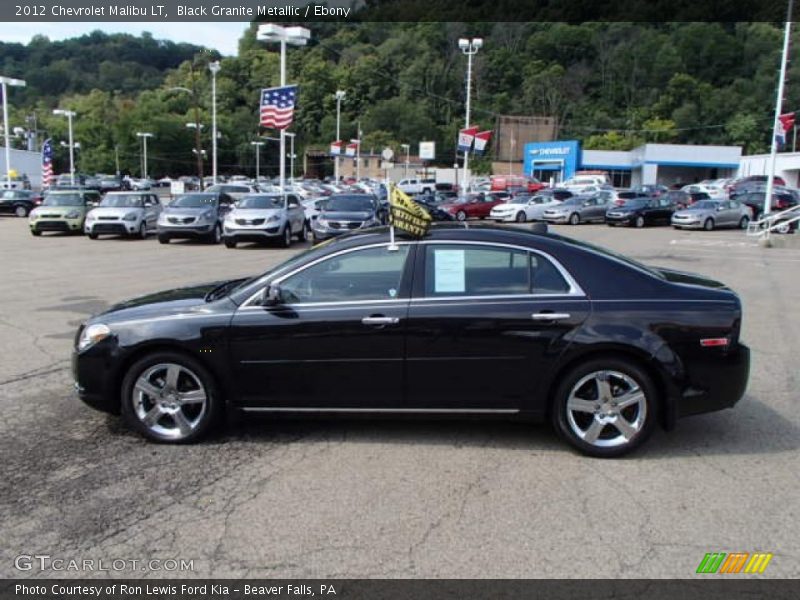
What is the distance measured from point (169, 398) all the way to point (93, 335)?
717mm

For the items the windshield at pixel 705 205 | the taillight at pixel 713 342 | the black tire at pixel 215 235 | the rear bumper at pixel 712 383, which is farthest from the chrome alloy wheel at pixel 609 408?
the windshield at pixel 705 205

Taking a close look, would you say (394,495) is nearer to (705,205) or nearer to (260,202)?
(260,202)

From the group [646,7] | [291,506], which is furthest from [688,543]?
[646,7]

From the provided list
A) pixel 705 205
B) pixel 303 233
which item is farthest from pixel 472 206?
pixel 303 233

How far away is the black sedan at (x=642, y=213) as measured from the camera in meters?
33.2

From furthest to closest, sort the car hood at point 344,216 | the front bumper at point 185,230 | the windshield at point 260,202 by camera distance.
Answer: the front bumper at point 185,230 → the windshield at point 260,202 → the car hood at point 344,216

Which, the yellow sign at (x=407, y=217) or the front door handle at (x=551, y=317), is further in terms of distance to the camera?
the yellow sign at (x=407, y=217)

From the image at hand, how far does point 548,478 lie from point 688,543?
99 centimetres

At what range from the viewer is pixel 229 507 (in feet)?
13.3

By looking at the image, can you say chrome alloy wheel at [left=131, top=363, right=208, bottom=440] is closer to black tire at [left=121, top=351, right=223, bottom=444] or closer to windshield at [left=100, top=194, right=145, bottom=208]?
black tire at [left=121, top=351, right=223, bottom=444]

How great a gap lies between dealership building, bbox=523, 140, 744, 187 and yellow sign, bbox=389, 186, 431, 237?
72.5 meters

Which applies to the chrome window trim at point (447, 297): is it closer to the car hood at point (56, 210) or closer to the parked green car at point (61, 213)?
the parked green car at point (61, 213)

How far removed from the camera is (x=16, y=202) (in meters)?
34.6

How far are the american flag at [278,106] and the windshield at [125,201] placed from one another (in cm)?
530
